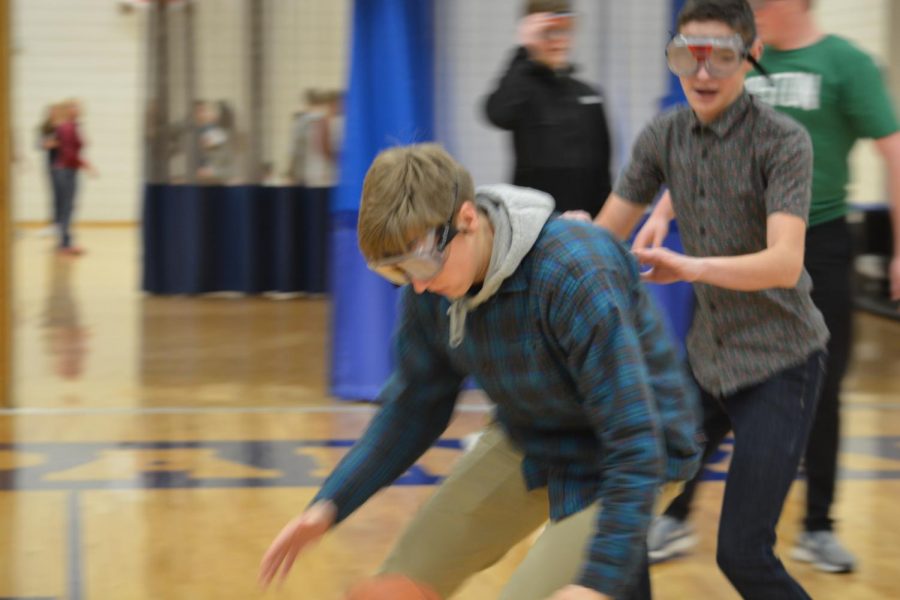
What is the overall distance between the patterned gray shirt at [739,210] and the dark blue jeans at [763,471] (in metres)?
0.04

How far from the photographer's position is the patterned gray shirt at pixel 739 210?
2.77 metres

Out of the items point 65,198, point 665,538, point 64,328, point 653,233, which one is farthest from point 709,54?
point 65,198

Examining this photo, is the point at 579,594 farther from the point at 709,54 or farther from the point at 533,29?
the point at 533,29

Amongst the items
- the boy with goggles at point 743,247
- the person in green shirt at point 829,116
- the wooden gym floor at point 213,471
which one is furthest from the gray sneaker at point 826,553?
the boy with goggles at point 743,247

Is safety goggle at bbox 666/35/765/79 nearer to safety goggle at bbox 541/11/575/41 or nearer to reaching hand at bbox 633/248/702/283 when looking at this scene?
reaching hand at bbox 633/248/702/283

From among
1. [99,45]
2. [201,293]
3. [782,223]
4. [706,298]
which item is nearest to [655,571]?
[706,298]

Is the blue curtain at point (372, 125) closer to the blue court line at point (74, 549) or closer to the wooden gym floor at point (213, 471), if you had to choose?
the wooden gym floor at point (213, 471)

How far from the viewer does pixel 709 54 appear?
275 cm

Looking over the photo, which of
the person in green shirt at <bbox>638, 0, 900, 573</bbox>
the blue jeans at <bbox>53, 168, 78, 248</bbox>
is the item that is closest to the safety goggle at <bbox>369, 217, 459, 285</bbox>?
the person in green shirt at <bbox>638, 0, 900, 573</bbox>

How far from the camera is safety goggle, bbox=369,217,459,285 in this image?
2008 mm

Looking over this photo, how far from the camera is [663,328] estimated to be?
7.32ft

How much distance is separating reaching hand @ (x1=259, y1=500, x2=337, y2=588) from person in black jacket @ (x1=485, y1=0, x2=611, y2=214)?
313cm

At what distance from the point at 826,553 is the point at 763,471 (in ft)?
4.78

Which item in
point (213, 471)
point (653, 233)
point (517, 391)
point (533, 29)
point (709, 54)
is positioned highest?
point (533, 29)
